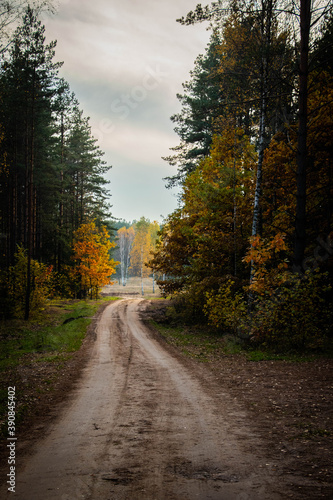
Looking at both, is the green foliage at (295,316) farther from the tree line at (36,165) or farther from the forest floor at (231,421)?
the tree line at (36,165)

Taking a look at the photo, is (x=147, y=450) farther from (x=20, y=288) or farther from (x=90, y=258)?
(x=90, y=258)

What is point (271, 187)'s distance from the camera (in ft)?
47.3

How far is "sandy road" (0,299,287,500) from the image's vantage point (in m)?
3.62

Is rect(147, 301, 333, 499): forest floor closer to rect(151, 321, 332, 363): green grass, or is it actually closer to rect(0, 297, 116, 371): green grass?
rect(151, 321, 332, 363): green grass

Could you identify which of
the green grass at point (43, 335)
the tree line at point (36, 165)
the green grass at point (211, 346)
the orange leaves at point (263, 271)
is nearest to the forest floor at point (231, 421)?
the green grass at point (211, 346)

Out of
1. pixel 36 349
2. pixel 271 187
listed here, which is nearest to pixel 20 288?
pixel 36 349

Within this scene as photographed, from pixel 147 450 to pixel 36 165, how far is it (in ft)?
89.8

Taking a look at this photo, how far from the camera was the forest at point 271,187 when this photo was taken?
10.9 m

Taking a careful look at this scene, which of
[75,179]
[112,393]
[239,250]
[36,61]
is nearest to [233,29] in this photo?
[239,250]

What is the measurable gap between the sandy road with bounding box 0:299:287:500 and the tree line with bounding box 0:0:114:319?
12.7 m

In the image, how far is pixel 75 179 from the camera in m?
38.9

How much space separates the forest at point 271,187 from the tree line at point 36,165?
911cm

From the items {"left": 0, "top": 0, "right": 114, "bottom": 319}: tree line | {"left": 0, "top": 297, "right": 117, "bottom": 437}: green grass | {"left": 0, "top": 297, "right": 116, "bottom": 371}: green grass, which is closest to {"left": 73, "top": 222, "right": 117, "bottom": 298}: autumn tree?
{"left": 0, "top": 0, "right": 114, "bottom": 319}: tree line

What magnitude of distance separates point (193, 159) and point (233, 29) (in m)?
15.0
